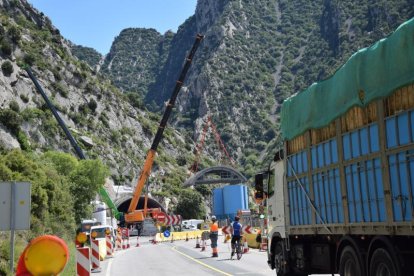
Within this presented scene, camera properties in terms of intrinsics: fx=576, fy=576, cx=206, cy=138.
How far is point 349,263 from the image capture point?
990 cm

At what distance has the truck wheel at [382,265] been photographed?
816 cm

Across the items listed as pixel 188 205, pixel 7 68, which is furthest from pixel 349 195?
pixel 188 205

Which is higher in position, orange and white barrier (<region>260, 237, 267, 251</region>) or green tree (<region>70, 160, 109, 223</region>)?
green tree (<region>70, 160, 109, 223</region>)

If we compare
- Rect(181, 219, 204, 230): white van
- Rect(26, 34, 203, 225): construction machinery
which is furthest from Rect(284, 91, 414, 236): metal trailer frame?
Rect(181, 219, 204, 230): white van

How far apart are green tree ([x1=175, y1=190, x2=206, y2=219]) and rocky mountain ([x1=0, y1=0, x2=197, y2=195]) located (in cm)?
566

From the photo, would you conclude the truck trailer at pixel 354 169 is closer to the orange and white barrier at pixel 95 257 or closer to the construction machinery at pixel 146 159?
the orange and white barrier at pixel 95 257

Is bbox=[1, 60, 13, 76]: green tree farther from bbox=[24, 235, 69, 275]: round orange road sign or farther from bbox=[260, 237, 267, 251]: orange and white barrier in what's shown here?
bbox=[24, 235, 69, 275]: round orange road sign

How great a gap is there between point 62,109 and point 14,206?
86.2m

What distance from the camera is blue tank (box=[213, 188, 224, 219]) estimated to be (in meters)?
113

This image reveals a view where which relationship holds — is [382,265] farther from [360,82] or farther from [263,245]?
[263,245]

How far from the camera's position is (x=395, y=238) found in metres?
8.41

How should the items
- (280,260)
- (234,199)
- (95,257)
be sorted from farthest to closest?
(234,199), (95,257), (280,260)

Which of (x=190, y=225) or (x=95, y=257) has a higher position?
(x=190, y=225)

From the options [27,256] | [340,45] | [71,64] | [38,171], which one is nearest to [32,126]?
[71,64]
